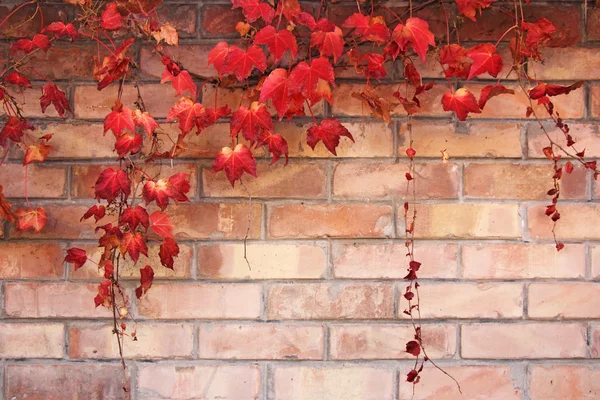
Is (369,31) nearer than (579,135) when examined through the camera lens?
Yes

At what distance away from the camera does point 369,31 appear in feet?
3.82

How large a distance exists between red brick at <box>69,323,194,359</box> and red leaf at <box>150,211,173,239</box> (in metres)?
0.25

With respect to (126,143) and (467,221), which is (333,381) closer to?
(467,221)

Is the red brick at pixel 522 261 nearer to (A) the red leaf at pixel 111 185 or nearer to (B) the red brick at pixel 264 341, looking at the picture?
(B) the red brick at pixel 264 341

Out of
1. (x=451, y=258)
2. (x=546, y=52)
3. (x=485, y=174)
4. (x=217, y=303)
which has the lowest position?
(x=217, y=303)

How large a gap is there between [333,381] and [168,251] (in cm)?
51

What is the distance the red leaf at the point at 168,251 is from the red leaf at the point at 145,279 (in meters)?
0.05

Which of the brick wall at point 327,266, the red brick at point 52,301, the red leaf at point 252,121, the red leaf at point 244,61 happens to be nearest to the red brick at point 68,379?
the brick wall at point 327,266

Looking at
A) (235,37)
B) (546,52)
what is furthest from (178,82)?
(546,52)

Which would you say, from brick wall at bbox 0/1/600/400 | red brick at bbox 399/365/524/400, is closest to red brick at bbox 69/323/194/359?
brick wall at bbox 0/1/600/400

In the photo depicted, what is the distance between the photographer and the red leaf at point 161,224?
125 cm

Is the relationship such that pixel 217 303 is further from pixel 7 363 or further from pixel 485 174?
pixel 485 174

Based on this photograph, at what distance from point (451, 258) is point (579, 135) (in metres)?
0.43

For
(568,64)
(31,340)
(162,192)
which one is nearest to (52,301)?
(31,340)
